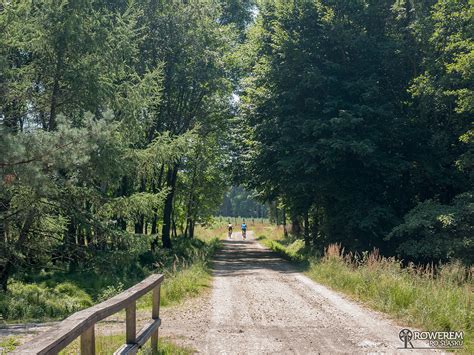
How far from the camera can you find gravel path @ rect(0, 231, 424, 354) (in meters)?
7.67

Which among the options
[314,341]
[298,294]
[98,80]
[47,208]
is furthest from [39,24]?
[314,341]

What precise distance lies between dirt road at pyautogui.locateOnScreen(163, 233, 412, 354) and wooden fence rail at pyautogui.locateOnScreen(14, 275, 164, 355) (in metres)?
1.64

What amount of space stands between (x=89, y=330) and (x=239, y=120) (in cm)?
2606

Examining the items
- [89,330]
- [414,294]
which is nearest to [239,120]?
[414,294]

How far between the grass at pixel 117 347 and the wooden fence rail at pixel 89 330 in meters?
0.22

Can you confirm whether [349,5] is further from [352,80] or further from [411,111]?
[411,111]

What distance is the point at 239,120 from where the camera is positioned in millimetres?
29656

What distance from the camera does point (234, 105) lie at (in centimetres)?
3394

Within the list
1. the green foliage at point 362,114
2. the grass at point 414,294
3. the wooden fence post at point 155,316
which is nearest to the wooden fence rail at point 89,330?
the wooden fence post at point 155,316

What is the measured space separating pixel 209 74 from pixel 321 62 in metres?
6.63

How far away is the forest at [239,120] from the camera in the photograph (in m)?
14.4

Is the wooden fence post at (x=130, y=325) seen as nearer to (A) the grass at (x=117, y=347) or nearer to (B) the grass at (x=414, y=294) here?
(A) the grass at (x=117, y=347)

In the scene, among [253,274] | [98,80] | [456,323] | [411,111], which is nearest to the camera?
[456,323]

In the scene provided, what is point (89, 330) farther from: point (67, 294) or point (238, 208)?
point (238, 208)
